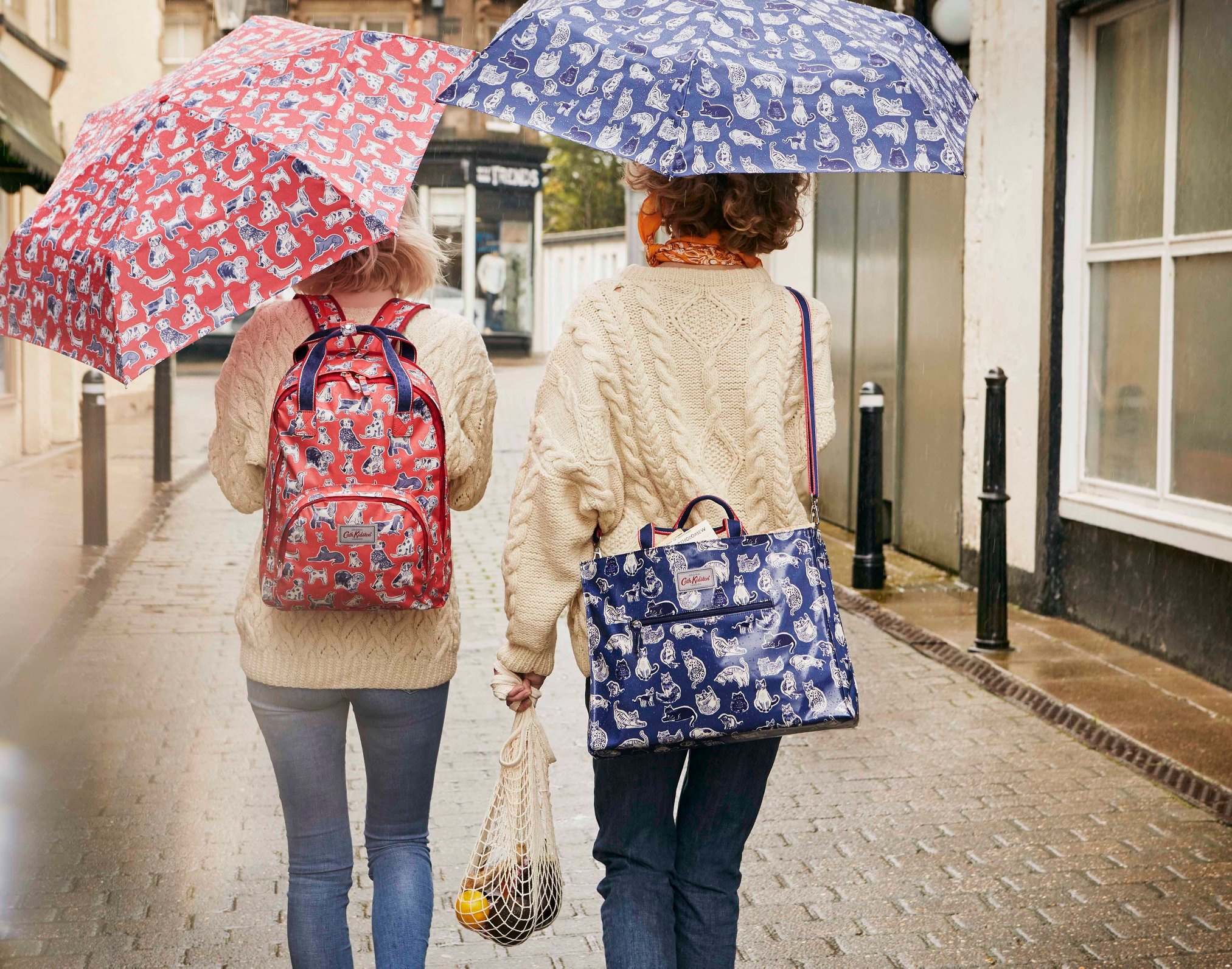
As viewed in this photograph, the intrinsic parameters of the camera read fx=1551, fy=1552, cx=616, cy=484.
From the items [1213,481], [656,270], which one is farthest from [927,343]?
[656,270]

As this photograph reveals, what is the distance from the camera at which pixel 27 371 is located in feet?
50.8

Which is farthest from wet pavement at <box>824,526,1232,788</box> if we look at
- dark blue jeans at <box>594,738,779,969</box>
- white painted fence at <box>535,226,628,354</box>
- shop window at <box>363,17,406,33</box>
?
shop window at <box>363,17,406,33</box>

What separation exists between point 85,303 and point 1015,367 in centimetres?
611

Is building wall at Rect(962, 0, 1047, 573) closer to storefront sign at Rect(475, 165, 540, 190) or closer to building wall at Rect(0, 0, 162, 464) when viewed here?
building wall at Rect(0, 0, 162, 464)

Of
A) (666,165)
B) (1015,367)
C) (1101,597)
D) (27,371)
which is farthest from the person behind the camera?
(27,371)

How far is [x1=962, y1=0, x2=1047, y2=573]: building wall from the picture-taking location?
7891 mm

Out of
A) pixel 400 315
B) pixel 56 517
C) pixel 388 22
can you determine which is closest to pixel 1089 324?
pixel 400 315

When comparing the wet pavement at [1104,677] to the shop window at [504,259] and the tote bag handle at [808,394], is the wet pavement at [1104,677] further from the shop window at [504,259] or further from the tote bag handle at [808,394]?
the shop window at [504,259]

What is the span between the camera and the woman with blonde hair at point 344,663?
2.86m

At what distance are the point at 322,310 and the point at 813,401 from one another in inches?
36.1

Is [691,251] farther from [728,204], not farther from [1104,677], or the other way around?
[1104,677]

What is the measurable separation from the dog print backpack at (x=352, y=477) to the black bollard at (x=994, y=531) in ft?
14.8

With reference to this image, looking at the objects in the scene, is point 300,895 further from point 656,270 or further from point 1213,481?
point 1213,481

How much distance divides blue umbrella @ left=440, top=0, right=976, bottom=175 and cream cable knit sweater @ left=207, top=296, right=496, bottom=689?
1.52 feet
